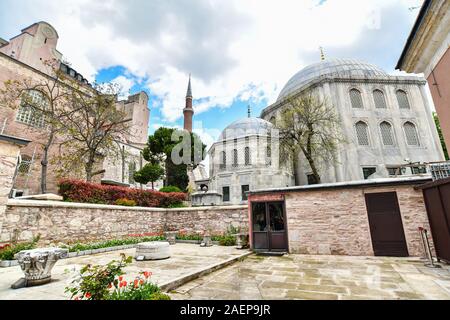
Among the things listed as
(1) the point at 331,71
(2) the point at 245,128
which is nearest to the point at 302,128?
(2) the point at 245,128

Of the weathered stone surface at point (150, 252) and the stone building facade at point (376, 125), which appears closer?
the weathered stone surface at point (150, 252)

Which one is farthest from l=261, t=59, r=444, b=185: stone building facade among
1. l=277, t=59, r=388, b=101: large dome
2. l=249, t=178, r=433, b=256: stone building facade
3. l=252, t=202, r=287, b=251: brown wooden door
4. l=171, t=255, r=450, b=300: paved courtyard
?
l=171, t=255, r=450, b=300: paved courtyard

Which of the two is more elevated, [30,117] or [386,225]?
[30,117]

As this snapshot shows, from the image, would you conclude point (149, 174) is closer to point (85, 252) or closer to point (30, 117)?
point (30, 117)

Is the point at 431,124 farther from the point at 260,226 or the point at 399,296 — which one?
the point at 399,296

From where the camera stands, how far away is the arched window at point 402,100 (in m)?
21.7

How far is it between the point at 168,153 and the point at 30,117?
44.0ft

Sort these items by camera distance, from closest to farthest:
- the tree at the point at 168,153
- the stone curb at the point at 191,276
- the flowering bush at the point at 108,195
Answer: the stone curb at the point at 191,276 → the flowering bush at the point at 108,195 → the tree at the point at 168,153

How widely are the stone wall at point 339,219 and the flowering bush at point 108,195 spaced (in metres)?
10.5

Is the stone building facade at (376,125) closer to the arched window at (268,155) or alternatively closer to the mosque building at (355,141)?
the mosque building at (355,141)

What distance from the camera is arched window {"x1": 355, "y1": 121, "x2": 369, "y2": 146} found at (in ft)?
68.4

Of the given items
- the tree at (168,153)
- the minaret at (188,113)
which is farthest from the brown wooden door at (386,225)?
the minaret at (188,113)

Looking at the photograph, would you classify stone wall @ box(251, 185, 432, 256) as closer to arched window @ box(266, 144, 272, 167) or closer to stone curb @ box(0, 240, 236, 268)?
stone curb @ box(0, 240, 236, 268)

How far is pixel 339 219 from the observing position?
8891 mm
